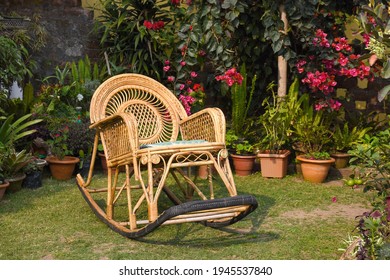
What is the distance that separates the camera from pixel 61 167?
5.06 meters

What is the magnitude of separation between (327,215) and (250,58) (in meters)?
2.29

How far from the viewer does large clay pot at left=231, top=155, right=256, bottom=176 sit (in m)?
5.34

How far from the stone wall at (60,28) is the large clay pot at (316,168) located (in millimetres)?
2644

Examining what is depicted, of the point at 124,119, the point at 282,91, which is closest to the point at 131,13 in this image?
the point at 282,91

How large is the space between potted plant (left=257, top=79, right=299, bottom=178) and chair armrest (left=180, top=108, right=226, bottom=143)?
1312mm

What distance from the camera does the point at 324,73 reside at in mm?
5250

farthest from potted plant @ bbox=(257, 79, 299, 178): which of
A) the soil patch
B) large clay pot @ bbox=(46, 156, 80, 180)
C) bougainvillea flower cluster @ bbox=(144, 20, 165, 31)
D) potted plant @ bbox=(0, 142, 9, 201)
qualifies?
potted plant @ bbox=(0, 142, 9, 201)

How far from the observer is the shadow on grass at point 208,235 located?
3.52 m

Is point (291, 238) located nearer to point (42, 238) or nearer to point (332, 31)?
point (42, 238)

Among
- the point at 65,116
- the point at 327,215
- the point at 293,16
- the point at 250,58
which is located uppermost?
the point at 293,16

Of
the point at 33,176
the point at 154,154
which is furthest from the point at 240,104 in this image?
the point at 154,154

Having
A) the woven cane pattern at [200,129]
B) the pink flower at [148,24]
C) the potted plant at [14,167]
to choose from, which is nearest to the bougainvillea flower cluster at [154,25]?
the pink flower at [148,24]

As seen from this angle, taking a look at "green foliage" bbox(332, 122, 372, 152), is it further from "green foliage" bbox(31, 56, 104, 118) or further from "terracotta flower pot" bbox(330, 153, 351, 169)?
"green foliage" bbox(31, 56, 104, 118)
